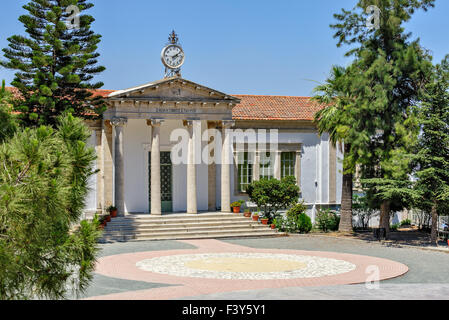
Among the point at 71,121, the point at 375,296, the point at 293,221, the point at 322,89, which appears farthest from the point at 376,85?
the point at 71,121

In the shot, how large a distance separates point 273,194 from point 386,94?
699 cm

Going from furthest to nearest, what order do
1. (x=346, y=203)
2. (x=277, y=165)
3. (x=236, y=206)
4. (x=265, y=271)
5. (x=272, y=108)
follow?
(x=272, y=108), (x=277, y=165), (x=236, y=206), (x=346, y=203), (x=265, y=271)

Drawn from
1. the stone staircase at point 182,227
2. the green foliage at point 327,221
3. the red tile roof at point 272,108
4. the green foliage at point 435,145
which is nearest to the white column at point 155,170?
the stone staircase at point 182,227

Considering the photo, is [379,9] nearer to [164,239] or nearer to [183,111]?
[183,111]

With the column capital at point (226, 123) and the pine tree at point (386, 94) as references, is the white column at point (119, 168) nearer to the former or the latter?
the column capital at point (226, 123)

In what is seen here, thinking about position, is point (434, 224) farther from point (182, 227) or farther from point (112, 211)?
point (112, 211)

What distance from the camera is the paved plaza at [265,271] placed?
11.4 metres

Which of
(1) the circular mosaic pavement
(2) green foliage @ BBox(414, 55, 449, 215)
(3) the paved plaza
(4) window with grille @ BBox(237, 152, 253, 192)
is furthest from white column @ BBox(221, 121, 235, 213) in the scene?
(2) green foliage @ BBox(414, 55, 449, 215)

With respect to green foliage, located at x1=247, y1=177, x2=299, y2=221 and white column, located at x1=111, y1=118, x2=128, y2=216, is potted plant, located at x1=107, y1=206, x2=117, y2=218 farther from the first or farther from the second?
green foliage, located at x1=247, y1=177, x2=299, y2=221

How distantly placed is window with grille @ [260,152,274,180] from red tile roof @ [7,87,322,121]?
6.14 feet

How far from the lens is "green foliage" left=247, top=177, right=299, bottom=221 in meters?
24.7

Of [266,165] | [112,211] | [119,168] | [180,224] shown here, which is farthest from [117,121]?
[266,165]

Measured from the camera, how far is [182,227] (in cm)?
2297

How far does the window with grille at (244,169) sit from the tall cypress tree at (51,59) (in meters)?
7.91
